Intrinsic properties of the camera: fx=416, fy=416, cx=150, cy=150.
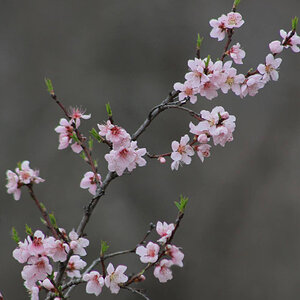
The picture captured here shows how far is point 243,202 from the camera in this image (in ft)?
7.65

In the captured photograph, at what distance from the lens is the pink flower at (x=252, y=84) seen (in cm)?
87

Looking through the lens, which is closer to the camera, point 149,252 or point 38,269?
point 38,269

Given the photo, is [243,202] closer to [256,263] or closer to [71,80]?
[256,263]

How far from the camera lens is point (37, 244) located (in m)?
0.74

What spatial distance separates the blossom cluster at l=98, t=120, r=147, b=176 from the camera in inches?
30.5

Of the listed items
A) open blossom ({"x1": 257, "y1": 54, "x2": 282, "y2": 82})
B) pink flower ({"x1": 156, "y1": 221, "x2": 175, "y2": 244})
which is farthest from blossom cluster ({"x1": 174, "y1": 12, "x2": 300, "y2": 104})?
pink flower ({"x1": 156, "y1": 221, "x2": 175, "y2": 244})

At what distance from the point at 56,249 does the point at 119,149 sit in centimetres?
22

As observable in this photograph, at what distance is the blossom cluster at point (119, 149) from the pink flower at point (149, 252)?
18cm

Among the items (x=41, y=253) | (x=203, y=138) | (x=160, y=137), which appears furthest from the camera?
(x=160, y=137)

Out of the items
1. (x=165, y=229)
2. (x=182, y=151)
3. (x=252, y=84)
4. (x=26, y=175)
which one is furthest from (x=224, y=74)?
(x=26, y=175)

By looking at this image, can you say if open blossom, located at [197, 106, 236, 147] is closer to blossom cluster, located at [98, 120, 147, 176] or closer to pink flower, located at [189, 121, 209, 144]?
pink flower, located at [189, 121, 209, 144]

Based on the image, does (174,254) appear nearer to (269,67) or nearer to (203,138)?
(203,138)

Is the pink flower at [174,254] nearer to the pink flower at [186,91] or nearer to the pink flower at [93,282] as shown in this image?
the pink flower at [93,282]

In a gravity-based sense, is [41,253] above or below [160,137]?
below
